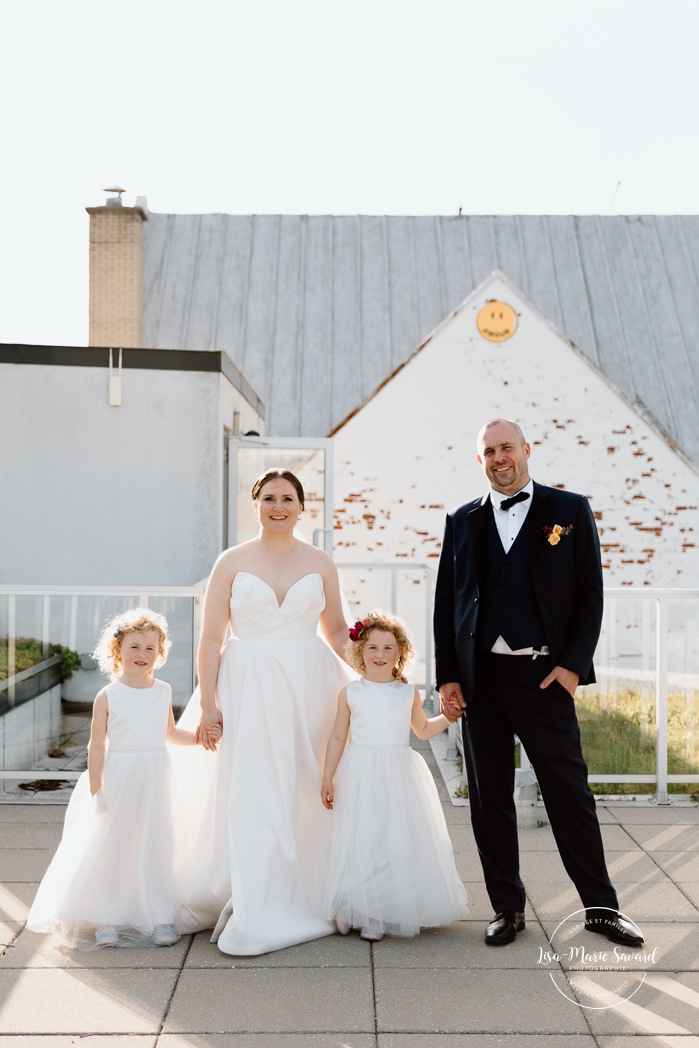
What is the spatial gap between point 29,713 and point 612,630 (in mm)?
3407

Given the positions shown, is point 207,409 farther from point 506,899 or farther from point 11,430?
point 506,899

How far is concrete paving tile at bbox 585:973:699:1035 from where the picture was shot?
315 centimetres

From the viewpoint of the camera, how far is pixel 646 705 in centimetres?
600

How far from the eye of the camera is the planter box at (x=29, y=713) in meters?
6.01

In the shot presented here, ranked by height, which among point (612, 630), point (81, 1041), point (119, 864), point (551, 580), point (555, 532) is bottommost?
point (81, 1041)

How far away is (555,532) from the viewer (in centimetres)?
380

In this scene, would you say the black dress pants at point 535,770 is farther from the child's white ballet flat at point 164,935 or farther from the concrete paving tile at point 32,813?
the concrete paving tile at point 32,813

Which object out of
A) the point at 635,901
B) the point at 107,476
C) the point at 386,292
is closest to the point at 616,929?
the point at 635,901

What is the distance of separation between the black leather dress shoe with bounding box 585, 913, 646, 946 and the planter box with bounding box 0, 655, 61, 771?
343 centimetres

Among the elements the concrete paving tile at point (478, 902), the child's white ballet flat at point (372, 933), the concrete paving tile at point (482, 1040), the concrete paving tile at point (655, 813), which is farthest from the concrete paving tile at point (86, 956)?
the concrete paving tile at point (655, 813)

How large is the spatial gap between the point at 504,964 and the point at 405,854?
1.68 feet

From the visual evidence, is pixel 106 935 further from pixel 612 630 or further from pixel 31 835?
pixel 612 630

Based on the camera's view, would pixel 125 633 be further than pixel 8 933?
Yes

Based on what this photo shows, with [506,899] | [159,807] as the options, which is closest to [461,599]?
[506,899]
